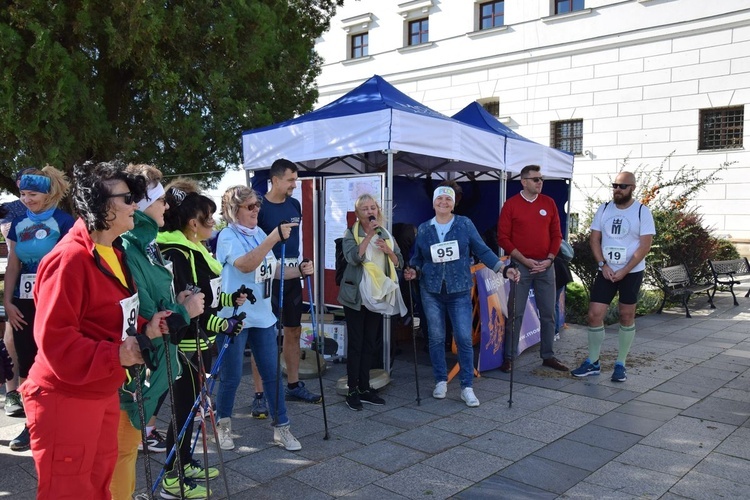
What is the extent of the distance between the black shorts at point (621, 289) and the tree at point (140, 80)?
18.7 feet

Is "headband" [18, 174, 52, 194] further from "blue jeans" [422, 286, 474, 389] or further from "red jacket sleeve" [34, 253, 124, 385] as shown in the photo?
"blue jeans" [422, 286, 474, 389]

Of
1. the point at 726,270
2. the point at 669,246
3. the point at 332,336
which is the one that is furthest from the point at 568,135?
the point at 332,336

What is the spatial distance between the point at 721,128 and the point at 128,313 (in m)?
17.6

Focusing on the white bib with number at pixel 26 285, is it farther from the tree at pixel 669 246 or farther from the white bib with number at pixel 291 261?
the tree at pixel 669 246

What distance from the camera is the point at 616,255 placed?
5.55 meters

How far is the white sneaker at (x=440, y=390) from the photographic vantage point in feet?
16.8

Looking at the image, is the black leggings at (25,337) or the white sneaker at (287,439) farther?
the black leggings at (25,337)

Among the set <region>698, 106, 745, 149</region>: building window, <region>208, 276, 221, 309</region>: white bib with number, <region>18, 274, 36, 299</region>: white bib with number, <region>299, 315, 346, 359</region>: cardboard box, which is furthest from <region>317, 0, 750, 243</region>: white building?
<region>18, 274, 36, 299</region>: white bib with number

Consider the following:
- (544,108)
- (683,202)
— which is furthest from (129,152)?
(544,108)

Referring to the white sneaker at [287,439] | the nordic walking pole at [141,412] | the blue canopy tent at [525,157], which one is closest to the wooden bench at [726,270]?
the blue canopy tent at [525,157]

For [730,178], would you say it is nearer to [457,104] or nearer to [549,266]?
[457,104]

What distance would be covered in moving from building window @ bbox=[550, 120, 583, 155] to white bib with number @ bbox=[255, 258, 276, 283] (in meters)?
16.3

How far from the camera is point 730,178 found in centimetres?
1579

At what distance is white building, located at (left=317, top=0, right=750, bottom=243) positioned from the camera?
623 inches
